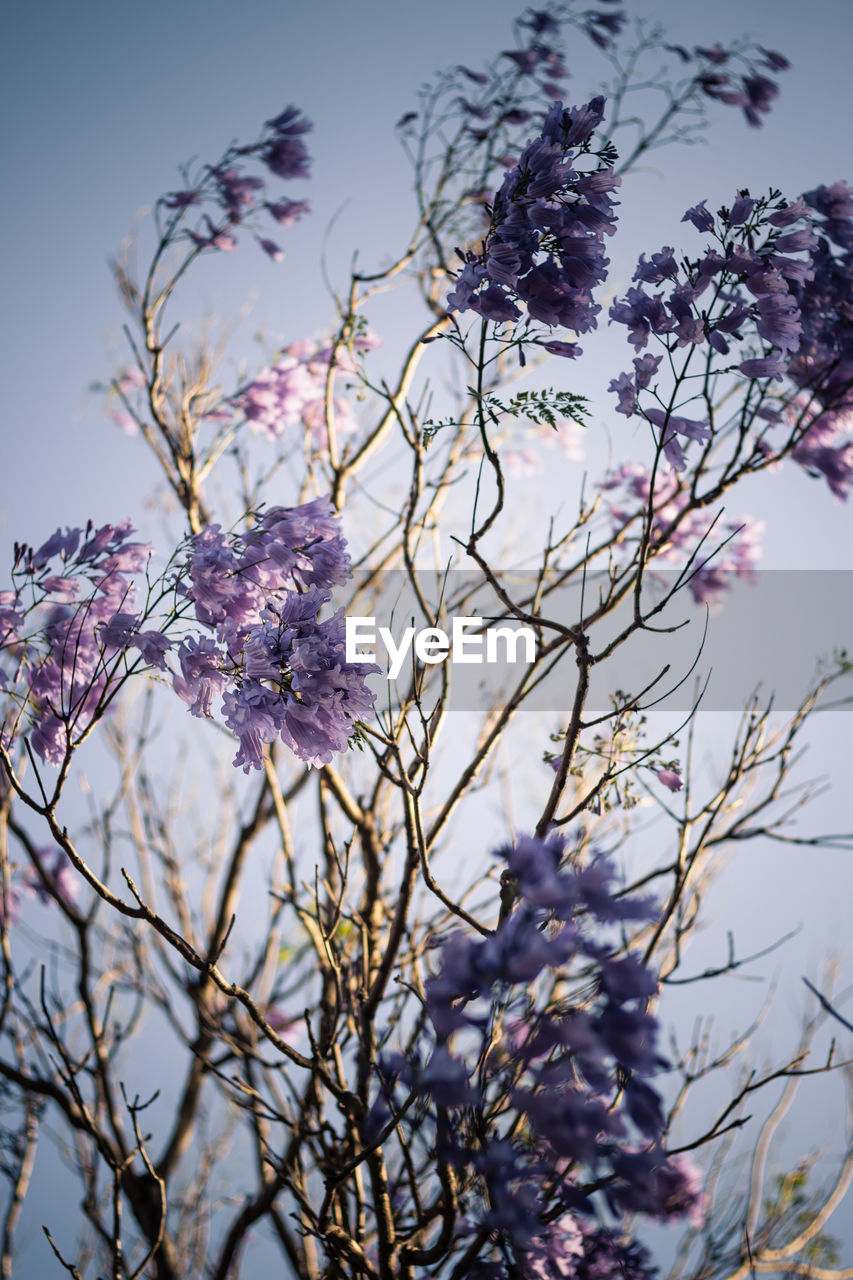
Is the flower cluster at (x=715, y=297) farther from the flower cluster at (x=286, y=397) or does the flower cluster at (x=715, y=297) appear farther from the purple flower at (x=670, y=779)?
the flower cluster at (x=286, y=397)

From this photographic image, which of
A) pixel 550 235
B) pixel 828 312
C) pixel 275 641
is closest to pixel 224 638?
pixel 275 641

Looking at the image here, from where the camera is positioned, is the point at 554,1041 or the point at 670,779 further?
the point at 670,779

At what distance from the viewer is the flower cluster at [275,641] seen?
1098 millimetres

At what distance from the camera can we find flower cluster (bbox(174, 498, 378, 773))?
110 centimetres

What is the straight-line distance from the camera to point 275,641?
1.12 m

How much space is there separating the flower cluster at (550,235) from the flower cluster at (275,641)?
40cm

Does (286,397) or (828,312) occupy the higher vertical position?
(286,397)

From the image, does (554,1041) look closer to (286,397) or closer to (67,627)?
(67,627)

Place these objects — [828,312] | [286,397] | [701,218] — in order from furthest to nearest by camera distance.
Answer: [286,397] → [828,312] → [701,218]

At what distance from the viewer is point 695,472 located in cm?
166

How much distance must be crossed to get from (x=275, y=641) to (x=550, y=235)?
2.17ft

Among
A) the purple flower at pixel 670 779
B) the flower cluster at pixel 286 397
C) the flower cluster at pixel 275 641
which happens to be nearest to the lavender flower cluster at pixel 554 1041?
the flower cluster at pixel 275 641

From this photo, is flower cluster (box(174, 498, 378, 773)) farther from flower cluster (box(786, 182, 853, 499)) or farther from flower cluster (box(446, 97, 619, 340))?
flower cluster (box(786, 182, 853, 499))

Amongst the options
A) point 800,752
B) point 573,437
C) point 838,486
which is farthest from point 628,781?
point 573,437
